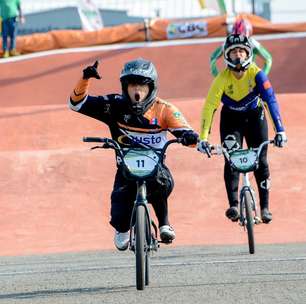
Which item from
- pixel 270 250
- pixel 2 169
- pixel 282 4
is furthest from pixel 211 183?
pixel 282 4

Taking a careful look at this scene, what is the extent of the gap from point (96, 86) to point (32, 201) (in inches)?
334

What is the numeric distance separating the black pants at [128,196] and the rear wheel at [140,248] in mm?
461

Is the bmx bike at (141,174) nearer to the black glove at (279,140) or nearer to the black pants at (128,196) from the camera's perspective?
the black pants at (128,196)

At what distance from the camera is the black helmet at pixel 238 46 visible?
10898 millimetres

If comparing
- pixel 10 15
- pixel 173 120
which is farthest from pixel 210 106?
pixel 10 15

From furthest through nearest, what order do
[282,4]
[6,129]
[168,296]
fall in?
[282,4]
[6,129]
[168,296]

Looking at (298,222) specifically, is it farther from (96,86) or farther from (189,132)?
(96,86)

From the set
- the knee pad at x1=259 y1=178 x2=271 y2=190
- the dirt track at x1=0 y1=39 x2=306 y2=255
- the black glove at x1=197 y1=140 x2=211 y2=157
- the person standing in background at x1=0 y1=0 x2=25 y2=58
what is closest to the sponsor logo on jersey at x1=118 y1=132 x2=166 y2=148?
the black glove at x1=197 y1=140 x2=211 y2=157

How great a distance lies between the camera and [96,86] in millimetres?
23016

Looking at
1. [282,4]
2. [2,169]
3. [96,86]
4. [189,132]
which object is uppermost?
[189,132]

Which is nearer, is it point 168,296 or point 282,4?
point 168,296

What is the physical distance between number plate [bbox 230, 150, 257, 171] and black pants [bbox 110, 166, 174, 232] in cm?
193

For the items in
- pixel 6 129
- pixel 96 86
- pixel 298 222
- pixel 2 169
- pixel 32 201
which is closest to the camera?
pixel 298 222

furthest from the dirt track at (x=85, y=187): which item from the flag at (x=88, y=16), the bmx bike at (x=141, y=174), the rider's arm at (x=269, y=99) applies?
the flag at (x=88, y=16)
